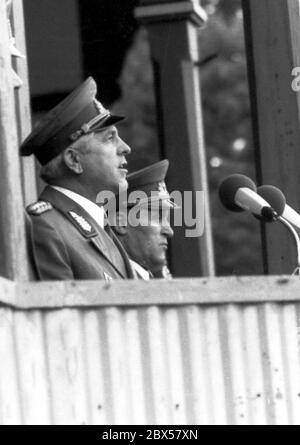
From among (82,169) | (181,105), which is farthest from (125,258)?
(181,105)

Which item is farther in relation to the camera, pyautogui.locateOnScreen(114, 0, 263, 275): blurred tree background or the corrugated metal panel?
pyautogui.locateOnScreen(114, 0, 263, 275): blurred tree background

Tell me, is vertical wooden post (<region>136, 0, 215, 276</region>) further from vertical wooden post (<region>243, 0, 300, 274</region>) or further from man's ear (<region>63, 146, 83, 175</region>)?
man's ear (<region>63, 146, 83, 175</region>)

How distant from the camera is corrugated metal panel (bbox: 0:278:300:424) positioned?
6375 millimetres

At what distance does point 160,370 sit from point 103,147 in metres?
1.61

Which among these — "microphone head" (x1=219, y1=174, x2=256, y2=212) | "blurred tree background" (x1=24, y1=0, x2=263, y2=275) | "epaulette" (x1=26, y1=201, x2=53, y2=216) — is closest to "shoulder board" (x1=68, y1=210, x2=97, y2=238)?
"epaulette" (x1=26, y1=201, x2=53, y2=216)

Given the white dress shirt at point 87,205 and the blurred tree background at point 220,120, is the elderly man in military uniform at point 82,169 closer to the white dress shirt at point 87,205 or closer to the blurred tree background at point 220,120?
the white dress shirt at point 87,205

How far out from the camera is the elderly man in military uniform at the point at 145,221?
8.92 metres

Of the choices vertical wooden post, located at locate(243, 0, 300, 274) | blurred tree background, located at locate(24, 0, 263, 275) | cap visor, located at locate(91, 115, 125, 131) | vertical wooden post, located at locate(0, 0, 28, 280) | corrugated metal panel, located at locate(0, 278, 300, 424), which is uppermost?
blurred tree background, located at locate(24, 0, 263, 275)

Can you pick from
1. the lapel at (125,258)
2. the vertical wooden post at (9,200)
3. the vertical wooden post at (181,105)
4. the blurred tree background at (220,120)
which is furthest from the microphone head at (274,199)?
the blurred tree background at (220,120)

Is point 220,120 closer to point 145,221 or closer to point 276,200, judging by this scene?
point 145,221

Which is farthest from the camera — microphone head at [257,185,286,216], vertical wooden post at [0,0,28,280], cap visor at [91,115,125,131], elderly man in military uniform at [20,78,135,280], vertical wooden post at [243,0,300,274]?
vertical wooden post at [243,0,300,274]

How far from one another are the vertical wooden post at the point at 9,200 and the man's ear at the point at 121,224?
2156 millimetres

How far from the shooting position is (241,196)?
23.9 feet
